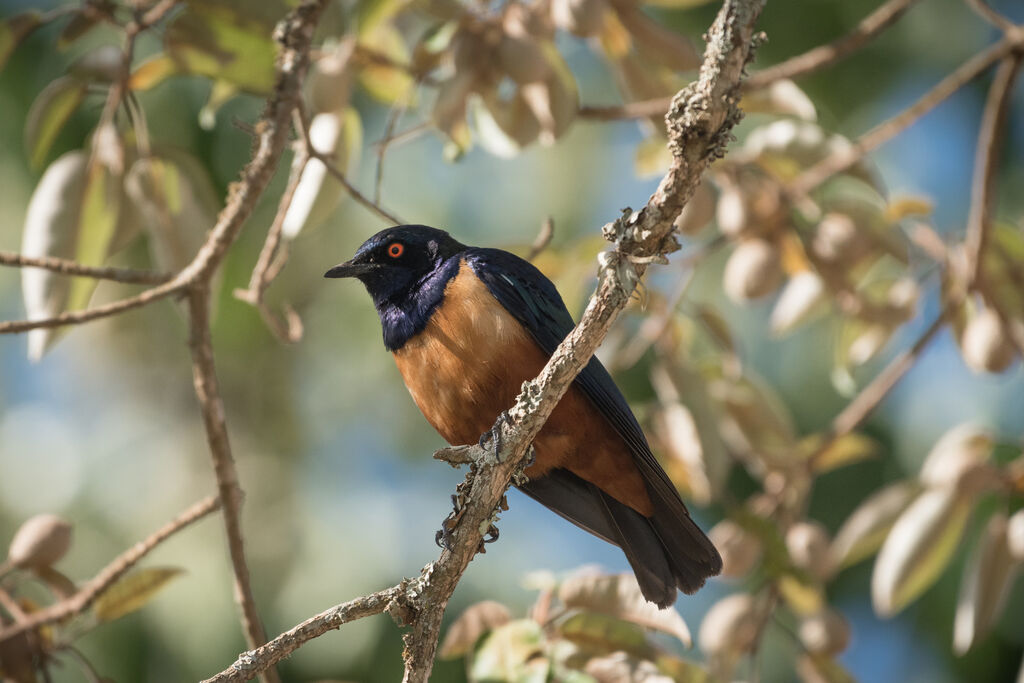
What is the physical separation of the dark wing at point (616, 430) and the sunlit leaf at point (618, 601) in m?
0.40

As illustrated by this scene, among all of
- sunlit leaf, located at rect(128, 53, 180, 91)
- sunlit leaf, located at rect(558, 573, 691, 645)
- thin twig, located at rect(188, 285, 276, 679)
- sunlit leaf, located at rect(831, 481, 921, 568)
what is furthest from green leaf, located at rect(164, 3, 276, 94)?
sunlit leaf, located at rect(831, 481, 921, 568)

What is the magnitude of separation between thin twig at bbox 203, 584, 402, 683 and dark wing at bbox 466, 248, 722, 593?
121cm

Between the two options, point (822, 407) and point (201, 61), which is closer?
point (201, 61)

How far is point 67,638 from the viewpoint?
294 centimetres

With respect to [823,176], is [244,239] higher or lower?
higher

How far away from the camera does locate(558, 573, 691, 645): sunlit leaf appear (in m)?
2.87

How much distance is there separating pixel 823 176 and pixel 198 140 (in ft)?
19.1

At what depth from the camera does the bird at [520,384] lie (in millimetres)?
3109

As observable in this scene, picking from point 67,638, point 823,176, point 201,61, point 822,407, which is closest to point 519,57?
point 201,61

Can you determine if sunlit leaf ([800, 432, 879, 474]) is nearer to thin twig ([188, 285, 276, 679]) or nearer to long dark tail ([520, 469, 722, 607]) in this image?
long dark tail ([520, 469, 722, 607])

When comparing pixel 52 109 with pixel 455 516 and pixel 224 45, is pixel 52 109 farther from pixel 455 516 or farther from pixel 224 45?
pixel 455 516

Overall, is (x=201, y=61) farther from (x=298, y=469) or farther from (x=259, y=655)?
(x=298, y=469)

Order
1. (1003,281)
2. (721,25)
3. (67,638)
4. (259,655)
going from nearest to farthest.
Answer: (721,25) → (259,655) → (67,638) → (1003,281)

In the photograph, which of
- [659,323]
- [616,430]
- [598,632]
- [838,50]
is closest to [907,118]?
[838,50]
